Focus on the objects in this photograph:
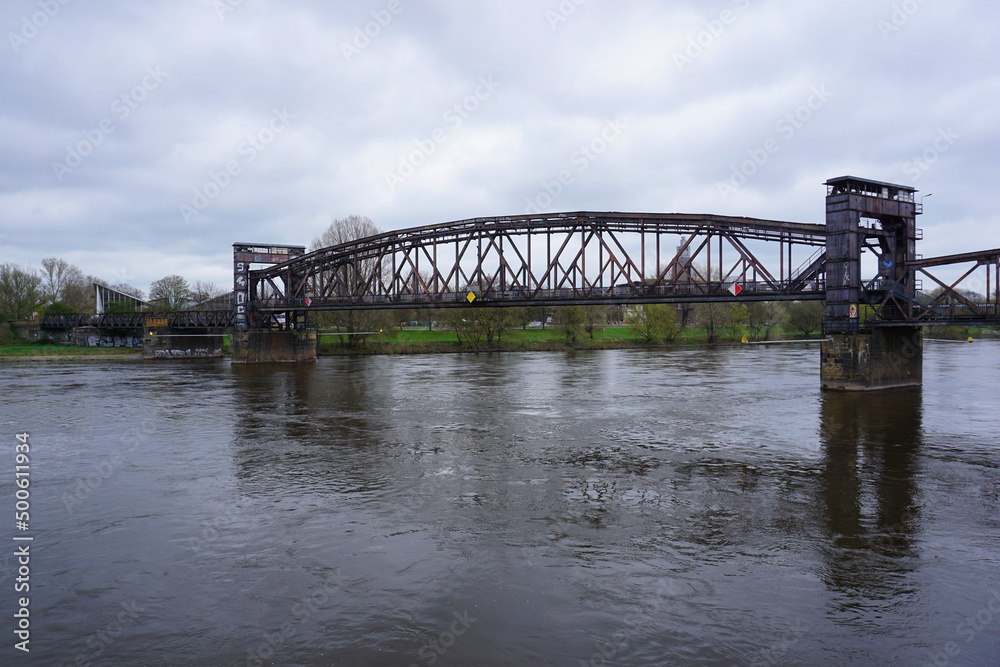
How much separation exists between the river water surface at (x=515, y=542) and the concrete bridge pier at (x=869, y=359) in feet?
28.2

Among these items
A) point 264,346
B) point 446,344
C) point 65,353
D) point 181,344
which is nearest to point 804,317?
point 446,344

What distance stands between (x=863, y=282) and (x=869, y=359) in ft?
15.3

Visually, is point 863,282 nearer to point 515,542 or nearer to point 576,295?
point 576,295

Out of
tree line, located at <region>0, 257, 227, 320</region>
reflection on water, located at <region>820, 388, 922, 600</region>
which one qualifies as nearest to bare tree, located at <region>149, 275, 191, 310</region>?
tree line, located at <region>0, 257, 227, 320</region>

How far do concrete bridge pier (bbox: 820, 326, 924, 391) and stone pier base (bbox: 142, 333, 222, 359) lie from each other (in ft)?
241

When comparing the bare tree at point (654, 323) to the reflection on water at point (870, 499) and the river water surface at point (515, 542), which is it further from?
the river water surface at point (515, 542)

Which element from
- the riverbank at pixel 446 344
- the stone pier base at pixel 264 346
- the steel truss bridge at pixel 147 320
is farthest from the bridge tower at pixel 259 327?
the riverbank at pixel 446 344

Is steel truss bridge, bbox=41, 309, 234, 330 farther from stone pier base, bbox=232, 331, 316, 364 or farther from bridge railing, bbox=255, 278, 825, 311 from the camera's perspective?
bridge railing, bbox=255, 278, 825, 311

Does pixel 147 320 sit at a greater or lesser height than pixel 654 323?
greater

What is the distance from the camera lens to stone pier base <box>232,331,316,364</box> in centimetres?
7450

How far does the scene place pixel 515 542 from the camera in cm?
1210

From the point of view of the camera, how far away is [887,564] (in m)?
10.9

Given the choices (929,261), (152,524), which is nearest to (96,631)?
(152,524)

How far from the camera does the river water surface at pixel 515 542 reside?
28.0ft
